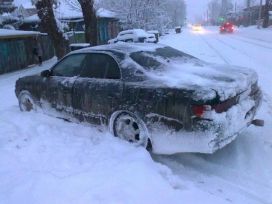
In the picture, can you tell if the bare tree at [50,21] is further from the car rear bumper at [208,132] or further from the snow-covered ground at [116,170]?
the car rear bumper at [208,132]

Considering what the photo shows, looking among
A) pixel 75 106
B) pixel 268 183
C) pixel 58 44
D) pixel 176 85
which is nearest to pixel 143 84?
pixel 176 85

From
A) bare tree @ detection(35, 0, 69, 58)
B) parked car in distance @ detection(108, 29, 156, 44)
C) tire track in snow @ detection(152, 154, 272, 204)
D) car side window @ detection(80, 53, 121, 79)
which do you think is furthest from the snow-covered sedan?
parked car in distance @ detection(108, 29, 156, 44)

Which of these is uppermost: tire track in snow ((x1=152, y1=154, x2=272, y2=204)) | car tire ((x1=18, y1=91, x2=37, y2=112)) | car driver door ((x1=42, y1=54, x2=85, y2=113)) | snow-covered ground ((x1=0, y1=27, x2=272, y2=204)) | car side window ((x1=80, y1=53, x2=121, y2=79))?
car side window ((x1=80, y1=53, x2=121, y2=79))

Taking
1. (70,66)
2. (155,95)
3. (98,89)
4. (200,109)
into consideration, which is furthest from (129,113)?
(70,66)

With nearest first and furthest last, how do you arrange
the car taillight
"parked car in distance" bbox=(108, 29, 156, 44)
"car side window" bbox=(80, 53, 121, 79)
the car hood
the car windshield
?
1. the car taillight
2. the car hood
3. the car windshield
4. "car side window" bbox=(80, 53, 121, 79)
5. "parked car in distance" bbox=(108, 29, 156, 44)

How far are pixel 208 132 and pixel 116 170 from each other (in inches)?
48.5

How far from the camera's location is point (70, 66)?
20.7 ft

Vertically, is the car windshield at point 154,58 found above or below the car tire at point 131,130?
above

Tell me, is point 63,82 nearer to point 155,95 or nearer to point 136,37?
point 155,95

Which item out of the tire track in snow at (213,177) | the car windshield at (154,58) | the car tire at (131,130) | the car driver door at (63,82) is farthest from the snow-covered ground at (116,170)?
the car windshield at (154,58)

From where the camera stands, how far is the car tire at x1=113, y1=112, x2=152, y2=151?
4938 mm

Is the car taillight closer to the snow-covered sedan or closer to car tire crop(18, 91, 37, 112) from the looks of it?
the snow-covered sedan

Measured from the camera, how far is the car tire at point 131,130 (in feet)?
16.2

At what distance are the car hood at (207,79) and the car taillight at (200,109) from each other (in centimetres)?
10
